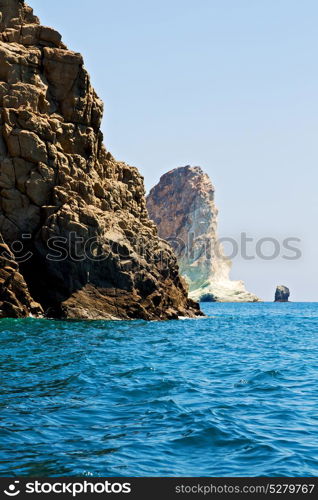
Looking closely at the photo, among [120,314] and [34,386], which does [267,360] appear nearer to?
[34,386]

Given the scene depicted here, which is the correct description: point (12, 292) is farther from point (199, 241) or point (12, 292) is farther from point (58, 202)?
point (199, 241)

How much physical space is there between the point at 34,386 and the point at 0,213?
29628 mm

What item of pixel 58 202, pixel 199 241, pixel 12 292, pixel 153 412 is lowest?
pixel 153 412

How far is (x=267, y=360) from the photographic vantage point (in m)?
25.1

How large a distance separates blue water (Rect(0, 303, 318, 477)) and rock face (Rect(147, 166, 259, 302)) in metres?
139

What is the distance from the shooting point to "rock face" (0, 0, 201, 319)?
144 feet

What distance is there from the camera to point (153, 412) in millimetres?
13867

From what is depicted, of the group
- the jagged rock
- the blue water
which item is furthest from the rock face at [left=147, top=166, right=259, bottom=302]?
the blue water

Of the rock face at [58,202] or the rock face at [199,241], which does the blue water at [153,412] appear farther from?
the rock face at [199,241]

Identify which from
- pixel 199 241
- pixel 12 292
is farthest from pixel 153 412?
pixel 199 241

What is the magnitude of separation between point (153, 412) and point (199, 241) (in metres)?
163

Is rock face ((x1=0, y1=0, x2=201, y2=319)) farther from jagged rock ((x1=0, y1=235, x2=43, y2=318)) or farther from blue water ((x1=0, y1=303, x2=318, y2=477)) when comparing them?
blue water ((x1=0, y1=303, x2=318, y2=477))

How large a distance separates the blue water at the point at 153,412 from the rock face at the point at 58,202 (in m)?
18.0
